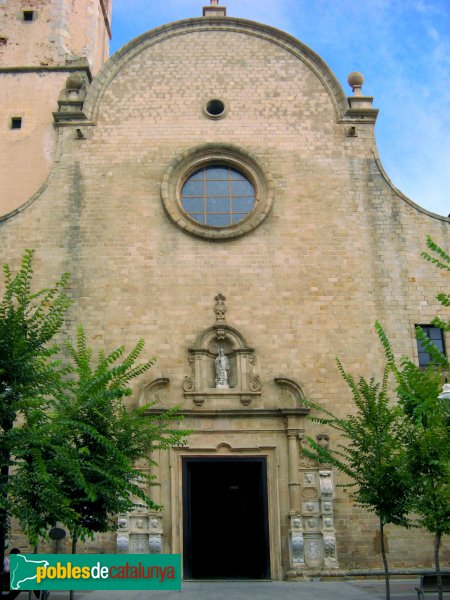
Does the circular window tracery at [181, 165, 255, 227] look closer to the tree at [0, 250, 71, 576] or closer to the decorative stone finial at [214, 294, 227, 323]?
the decorative stone finial at [214, 294, 227, 323]

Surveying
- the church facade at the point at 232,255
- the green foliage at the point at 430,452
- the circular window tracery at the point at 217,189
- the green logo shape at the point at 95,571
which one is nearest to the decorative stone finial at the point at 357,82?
the church facade at the point at 232,255

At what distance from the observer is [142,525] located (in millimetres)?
15859

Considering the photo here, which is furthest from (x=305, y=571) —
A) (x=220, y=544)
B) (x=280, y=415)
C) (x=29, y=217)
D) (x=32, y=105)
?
(x=32, y=105)

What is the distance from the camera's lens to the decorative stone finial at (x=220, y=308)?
17.4 meters

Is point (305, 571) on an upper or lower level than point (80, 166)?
lower

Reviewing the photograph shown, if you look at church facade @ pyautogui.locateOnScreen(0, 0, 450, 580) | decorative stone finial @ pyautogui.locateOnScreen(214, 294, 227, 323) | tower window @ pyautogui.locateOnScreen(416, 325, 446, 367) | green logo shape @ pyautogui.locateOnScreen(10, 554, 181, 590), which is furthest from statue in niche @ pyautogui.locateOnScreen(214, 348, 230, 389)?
green logo shape @ pyautogui.locateOnScreen(10, 554, 181, 590)

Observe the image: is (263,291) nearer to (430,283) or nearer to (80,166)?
(430,283)

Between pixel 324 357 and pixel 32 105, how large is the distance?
10880 mm

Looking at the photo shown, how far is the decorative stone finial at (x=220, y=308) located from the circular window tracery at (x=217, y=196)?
2.07 meters

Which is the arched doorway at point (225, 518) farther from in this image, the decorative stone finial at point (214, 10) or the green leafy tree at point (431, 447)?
the decorative stone finial at point (214, 10)

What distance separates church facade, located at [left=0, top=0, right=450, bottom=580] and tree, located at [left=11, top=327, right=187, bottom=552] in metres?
3.45

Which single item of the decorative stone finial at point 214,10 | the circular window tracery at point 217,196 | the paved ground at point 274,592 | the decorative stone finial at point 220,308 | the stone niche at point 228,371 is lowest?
the paved ground at point 274,592

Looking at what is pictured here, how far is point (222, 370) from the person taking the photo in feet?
56.2

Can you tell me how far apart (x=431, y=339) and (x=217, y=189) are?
254 inches
